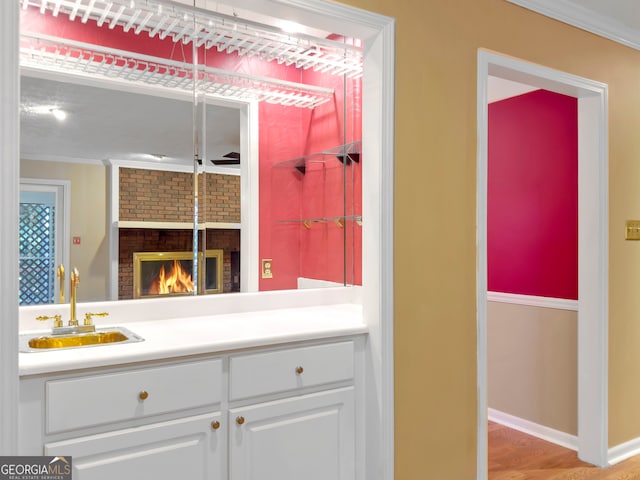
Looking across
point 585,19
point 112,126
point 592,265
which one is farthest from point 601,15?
point 112,126

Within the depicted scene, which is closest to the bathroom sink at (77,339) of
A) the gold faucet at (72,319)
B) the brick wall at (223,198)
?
the gold faucet at (72,319)

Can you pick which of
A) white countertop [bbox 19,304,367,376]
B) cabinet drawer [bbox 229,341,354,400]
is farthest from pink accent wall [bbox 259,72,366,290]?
cabinet drawer [bbox 229,341,354,400]

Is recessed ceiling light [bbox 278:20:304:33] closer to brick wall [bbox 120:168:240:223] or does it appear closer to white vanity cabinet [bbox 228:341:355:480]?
brick wall [bbox 120:168:240:223]

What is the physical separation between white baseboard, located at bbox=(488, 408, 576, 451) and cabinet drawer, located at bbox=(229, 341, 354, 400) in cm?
184

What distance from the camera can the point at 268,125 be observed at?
2.74 metres

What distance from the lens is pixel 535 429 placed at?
3.36 meters

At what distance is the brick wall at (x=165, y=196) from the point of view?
234 cm

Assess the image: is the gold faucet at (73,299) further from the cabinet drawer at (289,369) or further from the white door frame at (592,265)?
the white door frame at (592,265)

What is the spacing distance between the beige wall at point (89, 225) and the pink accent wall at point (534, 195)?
253cm

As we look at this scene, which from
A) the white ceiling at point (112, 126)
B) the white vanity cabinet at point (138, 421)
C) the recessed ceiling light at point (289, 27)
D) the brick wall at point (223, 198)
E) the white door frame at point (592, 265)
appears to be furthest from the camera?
the white door frame at point (592, 265)

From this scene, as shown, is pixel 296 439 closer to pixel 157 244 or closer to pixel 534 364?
pixel 157 244

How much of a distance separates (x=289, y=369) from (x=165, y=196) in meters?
1.00

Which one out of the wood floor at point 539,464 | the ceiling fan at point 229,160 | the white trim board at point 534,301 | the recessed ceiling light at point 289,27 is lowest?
the wood floor at point 539,464

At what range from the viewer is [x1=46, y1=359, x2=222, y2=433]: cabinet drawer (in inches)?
60.6
